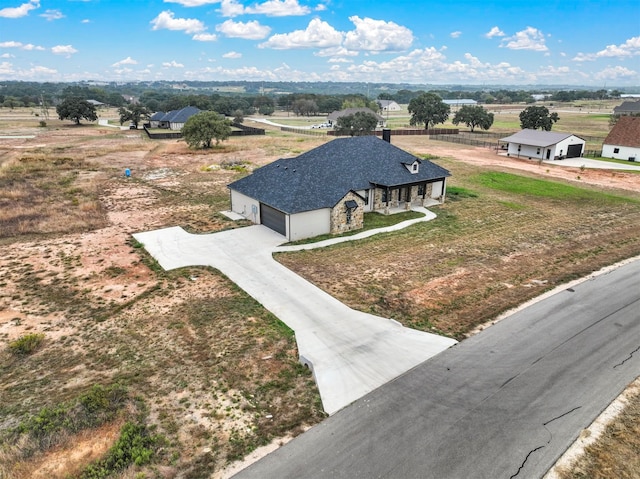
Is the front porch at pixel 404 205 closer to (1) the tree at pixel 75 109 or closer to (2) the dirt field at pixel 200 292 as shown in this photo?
(2) the dirt field at pixel 200 292

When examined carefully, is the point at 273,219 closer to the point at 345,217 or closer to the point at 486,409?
the point at 345,217

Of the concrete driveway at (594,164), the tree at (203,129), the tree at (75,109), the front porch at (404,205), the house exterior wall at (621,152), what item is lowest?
the front porch at (404,205)

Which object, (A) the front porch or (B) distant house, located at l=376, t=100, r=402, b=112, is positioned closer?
(A) the front porch

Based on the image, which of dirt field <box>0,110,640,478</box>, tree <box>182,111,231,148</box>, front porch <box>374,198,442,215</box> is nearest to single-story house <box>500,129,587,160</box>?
dirt field <box>0,110,640,478</box>

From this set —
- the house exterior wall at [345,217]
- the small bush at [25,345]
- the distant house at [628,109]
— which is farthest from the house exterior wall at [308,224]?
the distant house at [628,109]

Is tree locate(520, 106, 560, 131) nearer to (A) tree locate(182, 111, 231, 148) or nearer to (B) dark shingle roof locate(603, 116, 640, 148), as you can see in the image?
(B) dark shingle roof locate(603, 116, 640, 148)

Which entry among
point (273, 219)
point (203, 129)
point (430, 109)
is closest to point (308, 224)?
Answer: point (273, 219)

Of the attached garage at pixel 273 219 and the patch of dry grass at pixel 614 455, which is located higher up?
the attached garage at pixel 273 219
